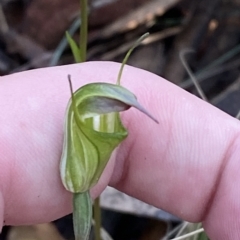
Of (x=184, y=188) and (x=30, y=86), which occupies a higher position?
(x=30, y=86)

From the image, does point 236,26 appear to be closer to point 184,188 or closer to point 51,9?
point 51,9

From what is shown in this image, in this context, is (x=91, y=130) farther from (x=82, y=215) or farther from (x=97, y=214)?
(x=97, y=214)

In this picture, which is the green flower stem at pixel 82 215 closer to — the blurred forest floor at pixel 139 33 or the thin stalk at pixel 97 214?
the thin stalk at pixel 97 214

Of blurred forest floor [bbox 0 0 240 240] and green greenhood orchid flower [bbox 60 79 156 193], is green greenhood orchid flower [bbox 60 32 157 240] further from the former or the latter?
blurred forest floor [bbox 0 0 240 240]

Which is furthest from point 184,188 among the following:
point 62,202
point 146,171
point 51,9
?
point 51,9

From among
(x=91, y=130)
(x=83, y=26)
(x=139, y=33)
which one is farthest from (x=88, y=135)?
(x=139, y=33)

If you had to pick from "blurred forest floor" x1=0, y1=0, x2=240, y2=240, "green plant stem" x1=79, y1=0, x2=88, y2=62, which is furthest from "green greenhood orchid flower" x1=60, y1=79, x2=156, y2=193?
"blurred forest floor" x1=0, y1=0, x2=240, y2=240
